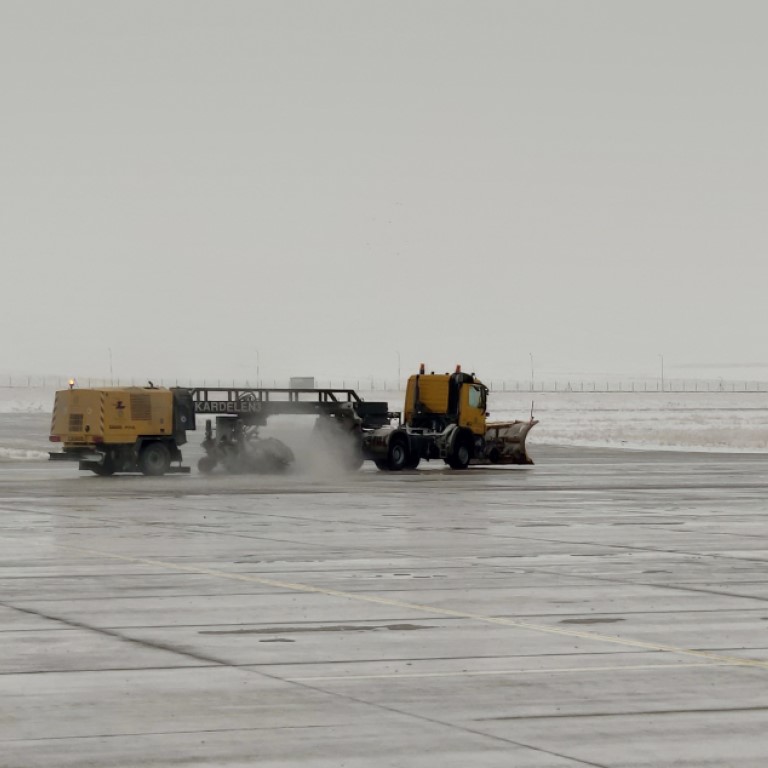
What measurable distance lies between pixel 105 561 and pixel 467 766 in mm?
12321

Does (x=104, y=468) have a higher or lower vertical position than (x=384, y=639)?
higher

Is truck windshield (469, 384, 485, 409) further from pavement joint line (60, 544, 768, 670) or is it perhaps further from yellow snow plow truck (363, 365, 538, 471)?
pavement joint line (60, 544, 768, 670)

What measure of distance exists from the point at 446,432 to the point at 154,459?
9.08m

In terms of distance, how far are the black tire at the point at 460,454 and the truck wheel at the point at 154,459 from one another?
8.72 metres

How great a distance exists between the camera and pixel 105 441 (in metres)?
44.4

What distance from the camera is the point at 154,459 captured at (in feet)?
148

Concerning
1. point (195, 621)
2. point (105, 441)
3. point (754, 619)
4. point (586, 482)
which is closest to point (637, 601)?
point (754, 619)

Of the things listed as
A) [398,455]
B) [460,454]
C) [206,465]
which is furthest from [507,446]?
[206,465]

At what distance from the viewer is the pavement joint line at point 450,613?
41.6 ft

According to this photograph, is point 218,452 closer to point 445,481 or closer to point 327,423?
point 327,423

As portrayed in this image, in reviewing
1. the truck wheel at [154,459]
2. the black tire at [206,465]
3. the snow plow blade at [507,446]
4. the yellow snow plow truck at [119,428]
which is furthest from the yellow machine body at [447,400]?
the truck wheel at [154,459]

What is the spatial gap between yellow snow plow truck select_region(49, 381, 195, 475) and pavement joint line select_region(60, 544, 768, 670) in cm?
2303

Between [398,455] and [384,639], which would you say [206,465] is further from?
[384,639]

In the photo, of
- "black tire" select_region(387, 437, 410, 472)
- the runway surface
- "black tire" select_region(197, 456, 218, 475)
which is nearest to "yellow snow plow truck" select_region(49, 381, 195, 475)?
"black tire" select_region(197, 456, 218, 475)
